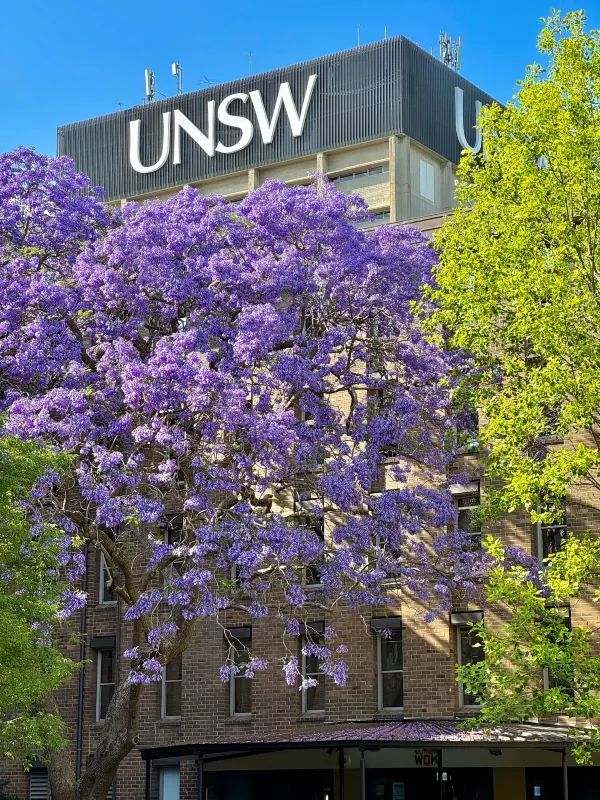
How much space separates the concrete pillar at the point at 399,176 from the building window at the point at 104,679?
38.0 m

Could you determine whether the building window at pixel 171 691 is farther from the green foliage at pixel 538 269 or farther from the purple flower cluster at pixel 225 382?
the green foliage at pixel 538 269

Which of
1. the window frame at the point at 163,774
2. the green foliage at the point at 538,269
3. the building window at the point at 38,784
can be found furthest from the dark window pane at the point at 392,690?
the building window at the point at 38,784

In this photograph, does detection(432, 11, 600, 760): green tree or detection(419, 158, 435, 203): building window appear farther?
detection(419, 158, 435, 203): building window

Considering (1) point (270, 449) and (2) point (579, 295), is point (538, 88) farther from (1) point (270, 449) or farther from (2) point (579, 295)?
(1) point (270, 449)

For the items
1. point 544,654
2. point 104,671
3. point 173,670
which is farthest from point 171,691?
point 544,654

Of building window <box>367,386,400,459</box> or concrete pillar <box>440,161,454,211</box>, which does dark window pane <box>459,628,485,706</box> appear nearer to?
building window <box>367,386,400,459</box>

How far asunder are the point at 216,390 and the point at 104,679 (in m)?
15.6

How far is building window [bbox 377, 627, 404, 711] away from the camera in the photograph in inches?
1499

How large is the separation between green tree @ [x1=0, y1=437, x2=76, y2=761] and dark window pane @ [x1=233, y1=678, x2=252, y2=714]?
1086 centimetres

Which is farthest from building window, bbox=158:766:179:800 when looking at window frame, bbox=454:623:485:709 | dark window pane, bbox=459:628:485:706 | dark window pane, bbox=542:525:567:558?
dark window pane, bbox=542:525:567:558

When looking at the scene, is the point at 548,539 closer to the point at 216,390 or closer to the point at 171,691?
the point at 216,390

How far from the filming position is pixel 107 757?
1300 inches

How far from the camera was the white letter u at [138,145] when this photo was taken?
8444cm

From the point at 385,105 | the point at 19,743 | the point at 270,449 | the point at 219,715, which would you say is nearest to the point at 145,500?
the point at 270,449
